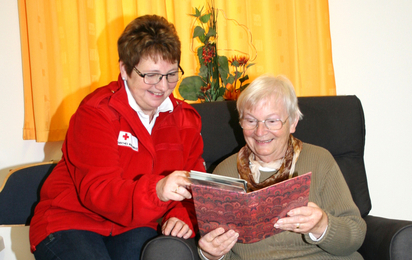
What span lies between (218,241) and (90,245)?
0.47 m

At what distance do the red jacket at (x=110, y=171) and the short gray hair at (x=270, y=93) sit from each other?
34 centimetres

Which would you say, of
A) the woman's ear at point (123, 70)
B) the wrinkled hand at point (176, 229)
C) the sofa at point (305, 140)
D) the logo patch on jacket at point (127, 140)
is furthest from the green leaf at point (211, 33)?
the wrinkled hand at point (176, 229)

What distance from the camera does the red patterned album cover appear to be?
3.32 ft

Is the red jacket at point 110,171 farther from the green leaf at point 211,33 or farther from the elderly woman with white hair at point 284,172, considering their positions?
the green leaf at point 211,33

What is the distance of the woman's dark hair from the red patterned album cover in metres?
0.60

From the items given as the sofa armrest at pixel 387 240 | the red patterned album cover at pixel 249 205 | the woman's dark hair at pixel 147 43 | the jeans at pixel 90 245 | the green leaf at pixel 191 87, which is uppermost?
the woman's dark hair at pixel 147 43

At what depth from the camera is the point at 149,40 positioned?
1355 mm

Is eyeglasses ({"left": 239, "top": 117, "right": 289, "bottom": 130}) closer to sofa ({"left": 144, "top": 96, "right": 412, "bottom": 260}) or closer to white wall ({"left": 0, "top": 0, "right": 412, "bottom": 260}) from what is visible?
sofa ({"left": 144, "top": 96, "right": 412, "bottom": 260})

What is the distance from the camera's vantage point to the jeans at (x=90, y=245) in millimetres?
1257

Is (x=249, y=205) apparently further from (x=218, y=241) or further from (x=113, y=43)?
(x=113, y=43)

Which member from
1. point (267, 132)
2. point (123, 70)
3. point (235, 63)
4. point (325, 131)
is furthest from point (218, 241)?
point (235, 63)

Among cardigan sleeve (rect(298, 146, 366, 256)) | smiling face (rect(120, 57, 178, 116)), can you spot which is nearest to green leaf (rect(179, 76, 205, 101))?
smiling face (rect(120, 57, 178, 116))

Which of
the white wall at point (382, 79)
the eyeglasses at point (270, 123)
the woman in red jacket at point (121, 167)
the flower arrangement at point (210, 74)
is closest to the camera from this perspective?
the woman in red jacket at point (121, 167)

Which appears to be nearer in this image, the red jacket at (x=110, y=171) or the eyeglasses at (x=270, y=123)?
the red jacket at (x=110, y=171)
